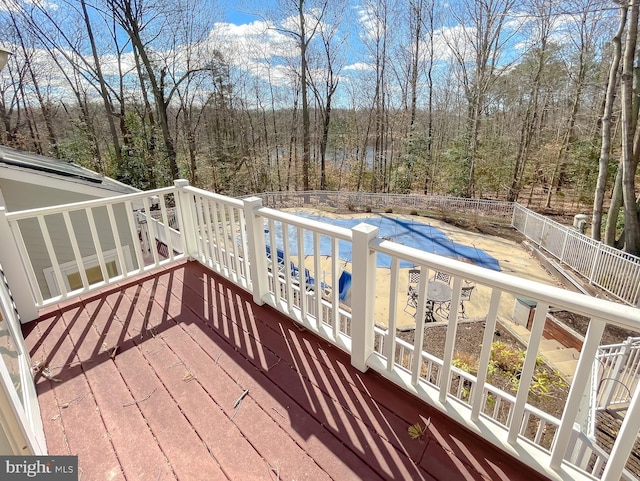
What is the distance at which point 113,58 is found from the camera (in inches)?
508

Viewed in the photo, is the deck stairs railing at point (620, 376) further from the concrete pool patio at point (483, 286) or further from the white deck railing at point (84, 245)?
the white deck railing at point (84, 245)

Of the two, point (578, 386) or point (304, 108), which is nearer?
point (578, 386)

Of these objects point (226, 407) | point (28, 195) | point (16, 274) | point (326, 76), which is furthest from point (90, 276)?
point (326, 76)

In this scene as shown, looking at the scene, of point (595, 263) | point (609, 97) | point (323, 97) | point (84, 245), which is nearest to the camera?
point (84, 245)

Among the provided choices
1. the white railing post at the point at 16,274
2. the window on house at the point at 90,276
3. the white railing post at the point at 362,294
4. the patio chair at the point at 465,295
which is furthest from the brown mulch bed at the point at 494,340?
the window on house at the point at 90,276

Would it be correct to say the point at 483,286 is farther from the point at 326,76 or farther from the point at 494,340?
the point at 326,76

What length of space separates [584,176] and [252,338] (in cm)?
1759

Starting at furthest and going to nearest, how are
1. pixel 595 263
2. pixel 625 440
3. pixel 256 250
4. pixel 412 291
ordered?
1. pixel 595 263
2. pixel 412 291
3. pixel 256 250
4. pixel 625 440

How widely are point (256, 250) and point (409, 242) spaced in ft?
28.8

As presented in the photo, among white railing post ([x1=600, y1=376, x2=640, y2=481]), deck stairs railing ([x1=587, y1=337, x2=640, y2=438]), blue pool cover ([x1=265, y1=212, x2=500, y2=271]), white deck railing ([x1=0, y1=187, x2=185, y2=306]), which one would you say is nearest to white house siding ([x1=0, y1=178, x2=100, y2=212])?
white deck railing ([x1=0, y1=187, x2=185, y2=306])

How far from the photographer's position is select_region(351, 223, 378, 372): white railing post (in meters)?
1.70

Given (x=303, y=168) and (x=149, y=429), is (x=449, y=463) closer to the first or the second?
(x=149, y=429)

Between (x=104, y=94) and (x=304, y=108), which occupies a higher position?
(x=104, y=94)

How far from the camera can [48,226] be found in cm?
468
